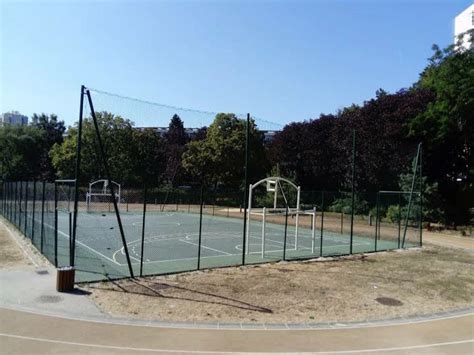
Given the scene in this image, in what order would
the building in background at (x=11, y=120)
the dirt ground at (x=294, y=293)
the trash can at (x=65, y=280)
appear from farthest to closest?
the building in background at (x=11, y=120)
the trash can at (x=65, y=280)
the dirt ground at (x=294, y=293)

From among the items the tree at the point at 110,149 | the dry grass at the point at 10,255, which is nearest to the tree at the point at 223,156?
the tree at the point at 110,149

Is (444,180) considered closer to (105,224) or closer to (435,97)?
(435,97)

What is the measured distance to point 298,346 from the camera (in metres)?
7.95

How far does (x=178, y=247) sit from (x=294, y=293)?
8.98 metres

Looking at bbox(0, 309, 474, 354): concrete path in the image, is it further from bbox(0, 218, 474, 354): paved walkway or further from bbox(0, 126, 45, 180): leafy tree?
bbox(0, 126, 45, 180): leafy tree

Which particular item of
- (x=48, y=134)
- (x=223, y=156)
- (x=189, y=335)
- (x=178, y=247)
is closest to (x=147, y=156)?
(x=178, y=247)

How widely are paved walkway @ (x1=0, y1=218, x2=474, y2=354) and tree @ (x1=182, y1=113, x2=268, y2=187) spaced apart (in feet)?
139

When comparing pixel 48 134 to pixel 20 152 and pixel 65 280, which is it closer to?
pixel 20 152

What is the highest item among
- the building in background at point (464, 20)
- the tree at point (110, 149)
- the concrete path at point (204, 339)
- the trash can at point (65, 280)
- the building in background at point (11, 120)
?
the building in background at point (464, 20)

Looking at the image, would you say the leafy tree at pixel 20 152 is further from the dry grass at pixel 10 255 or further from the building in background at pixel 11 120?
the dry grass at pixel 10 255

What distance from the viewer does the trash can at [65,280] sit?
11.0 m

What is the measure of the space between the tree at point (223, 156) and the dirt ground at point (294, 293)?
3690 centimetres

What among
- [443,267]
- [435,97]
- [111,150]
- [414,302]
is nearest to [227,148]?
[435,97]

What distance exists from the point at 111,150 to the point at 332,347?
17.1m
